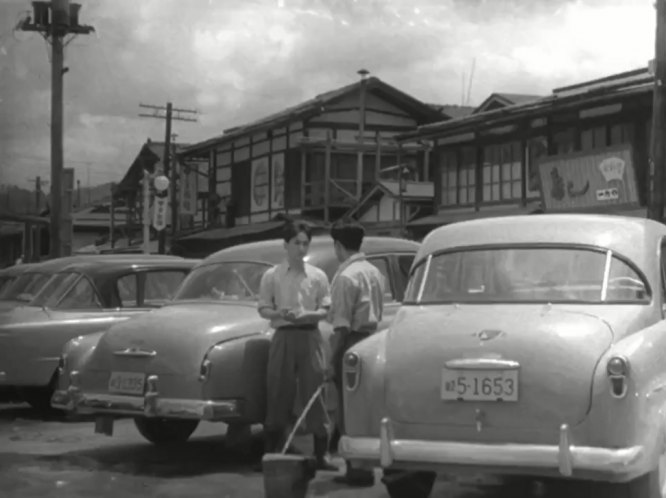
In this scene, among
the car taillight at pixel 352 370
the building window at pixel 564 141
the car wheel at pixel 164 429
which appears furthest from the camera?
the building window at pixel 564 141

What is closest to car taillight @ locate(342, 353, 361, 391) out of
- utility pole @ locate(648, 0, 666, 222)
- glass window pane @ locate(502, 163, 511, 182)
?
utility pole @ locate(648, 0, 666, 222)

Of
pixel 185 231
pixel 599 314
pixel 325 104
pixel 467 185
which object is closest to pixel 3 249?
pixel 185 231

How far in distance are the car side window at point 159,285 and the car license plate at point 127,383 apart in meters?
3.29

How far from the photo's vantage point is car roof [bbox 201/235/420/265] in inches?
361

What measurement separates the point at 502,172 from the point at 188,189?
2548cm

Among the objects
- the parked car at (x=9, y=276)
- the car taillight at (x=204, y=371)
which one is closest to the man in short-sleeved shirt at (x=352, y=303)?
the car taillight at (x=204, y=371)

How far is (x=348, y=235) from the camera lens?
320 inches

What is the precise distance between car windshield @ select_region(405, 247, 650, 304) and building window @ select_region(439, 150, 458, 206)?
27993 mm

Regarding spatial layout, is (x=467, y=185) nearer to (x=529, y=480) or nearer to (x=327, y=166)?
(x=327, y=166)

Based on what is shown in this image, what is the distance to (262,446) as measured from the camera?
31.2 feet

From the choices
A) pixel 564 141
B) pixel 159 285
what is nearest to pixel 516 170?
pixel 564 141

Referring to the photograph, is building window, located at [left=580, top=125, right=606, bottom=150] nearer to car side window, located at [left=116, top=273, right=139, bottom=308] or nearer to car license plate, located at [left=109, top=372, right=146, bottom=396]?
car side window, located at [left=116, top=273, right=139, bottom=308]

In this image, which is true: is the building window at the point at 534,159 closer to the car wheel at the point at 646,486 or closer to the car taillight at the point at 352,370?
the car taillight at the point at 352,370

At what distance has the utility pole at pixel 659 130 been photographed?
20.0 m
